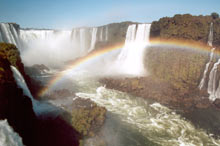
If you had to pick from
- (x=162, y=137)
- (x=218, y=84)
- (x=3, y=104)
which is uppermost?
(x=3, y=104)

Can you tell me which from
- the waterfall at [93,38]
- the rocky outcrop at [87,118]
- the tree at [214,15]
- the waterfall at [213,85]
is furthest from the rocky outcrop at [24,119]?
the waterfall at [93,38]

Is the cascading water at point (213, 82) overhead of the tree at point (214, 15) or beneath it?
beneath

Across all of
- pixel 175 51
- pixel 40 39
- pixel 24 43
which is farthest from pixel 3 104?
pixel 40 39

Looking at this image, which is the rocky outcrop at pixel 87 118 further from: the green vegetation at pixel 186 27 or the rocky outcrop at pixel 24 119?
the green vegetation at pixel 186 27

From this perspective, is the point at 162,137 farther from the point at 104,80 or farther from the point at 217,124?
the point at 104,80

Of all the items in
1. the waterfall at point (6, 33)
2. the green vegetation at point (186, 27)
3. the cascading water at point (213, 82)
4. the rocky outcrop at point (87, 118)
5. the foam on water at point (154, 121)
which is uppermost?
the green vegetation at point (186, 27)

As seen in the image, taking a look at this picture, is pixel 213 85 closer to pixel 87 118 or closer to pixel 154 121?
pixel 154 121

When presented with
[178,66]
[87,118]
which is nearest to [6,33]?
[87,118]

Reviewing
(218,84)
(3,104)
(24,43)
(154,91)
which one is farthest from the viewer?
(24,43)
